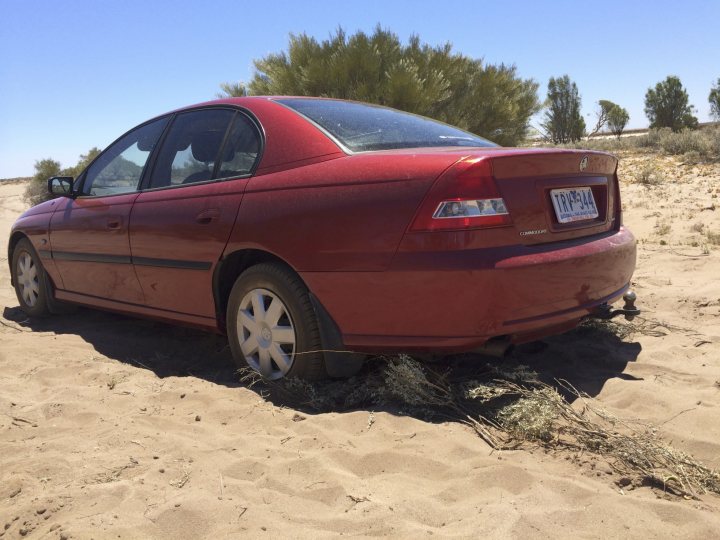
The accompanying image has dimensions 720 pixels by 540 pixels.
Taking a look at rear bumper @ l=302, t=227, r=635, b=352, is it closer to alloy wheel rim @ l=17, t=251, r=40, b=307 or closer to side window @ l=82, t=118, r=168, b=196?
side window @ l=82, t=118, r=168, b=196

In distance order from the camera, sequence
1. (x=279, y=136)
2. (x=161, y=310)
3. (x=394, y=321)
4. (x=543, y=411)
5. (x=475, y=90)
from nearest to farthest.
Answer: (x=543, y=411)
(x=394, y=321)
(x=279, y=136)
(x=161, y=310)
(x=475, y=90)

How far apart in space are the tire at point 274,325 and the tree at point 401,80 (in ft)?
33.2

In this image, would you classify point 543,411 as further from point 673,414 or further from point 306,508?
point 306,508

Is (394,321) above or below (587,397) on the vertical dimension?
above

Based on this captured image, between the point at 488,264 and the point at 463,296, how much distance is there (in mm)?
164

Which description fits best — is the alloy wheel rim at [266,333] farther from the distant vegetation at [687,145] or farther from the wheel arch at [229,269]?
the distant vegetation at [687,145]

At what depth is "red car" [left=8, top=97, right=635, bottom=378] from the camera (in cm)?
257

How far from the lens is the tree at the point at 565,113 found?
2859 centimetres

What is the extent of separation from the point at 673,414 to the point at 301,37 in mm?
13013

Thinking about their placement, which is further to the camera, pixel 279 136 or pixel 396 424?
pixel 279 136

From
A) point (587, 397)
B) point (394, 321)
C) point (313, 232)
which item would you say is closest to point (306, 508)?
point (394, 321)

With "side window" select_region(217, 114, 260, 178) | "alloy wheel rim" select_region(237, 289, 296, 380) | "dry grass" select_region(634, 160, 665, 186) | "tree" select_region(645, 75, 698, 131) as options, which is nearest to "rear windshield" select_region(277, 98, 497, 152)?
"side window" select_region(217, 114, 260, 178)

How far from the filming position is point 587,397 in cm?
286

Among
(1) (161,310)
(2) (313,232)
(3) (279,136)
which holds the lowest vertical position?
(1) (161,310)
